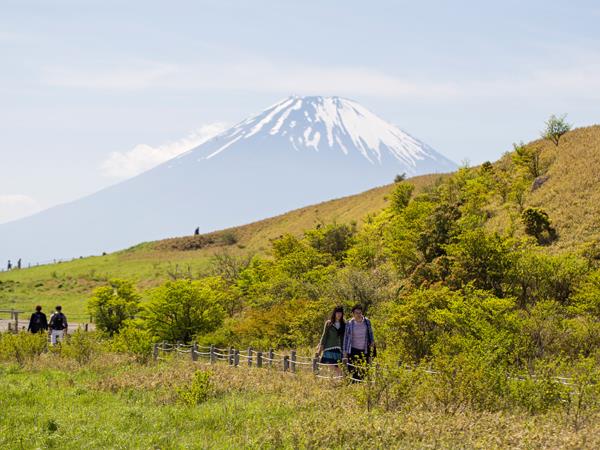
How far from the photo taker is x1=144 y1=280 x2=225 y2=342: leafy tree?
91.9 feet

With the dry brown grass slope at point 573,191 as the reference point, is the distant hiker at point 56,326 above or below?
below

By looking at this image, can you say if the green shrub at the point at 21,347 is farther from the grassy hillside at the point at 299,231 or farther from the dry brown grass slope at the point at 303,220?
the dry brown grass slope at the point at 303,220

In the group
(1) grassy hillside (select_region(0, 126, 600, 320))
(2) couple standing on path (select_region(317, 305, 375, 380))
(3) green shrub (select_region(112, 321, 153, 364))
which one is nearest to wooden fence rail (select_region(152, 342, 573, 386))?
(2) couple standing on path (select_region(317, 305, 375, 380))

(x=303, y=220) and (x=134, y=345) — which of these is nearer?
(x=134, y=345)

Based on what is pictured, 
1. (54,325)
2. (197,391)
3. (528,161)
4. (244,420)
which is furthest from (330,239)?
(244,420)

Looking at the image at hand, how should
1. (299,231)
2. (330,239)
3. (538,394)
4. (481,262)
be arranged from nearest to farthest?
(538,394)
(481,262)
(330,239)
(299,231)

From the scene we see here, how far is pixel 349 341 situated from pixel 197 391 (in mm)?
3131

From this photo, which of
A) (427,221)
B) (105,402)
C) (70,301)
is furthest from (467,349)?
(70,301)

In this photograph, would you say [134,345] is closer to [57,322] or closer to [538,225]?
[57,322]

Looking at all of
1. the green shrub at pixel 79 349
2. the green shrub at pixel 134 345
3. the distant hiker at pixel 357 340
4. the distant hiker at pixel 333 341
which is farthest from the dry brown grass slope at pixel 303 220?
the distant hiker at pixel 357 340

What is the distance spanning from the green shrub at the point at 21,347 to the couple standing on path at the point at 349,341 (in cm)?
1036

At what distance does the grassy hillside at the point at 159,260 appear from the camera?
5981 centimetres

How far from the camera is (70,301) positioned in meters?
56.4

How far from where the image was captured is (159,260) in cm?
7150
